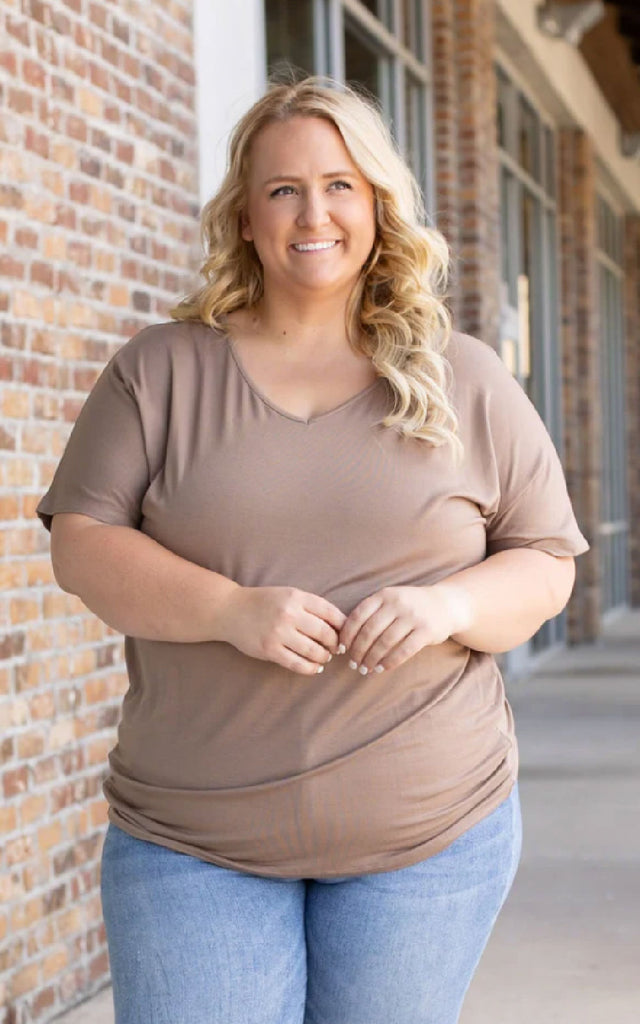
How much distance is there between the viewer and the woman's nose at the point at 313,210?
1907mm

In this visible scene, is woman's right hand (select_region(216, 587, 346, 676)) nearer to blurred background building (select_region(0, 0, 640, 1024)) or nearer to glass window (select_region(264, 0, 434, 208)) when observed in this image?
blurred background building (select_region(0, 0, 640, 1024))

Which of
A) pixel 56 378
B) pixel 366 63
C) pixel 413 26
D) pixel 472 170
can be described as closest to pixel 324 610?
pixel 56 378

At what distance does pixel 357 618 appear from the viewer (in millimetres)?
1752

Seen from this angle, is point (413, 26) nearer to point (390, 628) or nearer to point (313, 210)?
point (313, 210)

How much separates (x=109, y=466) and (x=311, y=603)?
0.32 metres

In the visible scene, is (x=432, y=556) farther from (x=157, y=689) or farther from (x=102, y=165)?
(x=102, y=165)

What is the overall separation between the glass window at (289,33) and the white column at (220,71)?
1047 mm

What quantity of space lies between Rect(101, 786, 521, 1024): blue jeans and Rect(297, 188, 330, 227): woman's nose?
77 centimetres

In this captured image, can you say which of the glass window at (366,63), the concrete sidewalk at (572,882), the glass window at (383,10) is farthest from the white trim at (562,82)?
the concrete sidewalk at (572,882)

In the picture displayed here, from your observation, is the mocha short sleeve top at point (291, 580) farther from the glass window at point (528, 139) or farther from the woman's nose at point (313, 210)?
the glass window at point (528, 139)

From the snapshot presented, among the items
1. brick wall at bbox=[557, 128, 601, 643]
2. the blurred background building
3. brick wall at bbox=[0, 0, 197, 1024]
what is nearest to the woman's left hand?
the blurred background building

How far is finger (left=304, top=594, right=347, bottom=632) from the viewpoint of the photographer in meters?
1.75

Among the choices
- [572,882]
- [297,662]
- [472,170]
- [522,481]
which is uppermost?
[472,170]

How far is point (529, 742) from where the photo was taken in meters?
8.53
